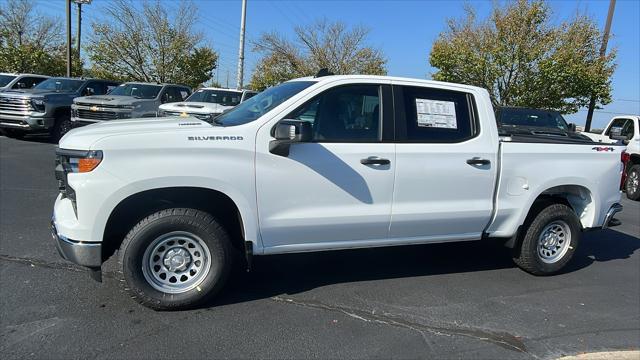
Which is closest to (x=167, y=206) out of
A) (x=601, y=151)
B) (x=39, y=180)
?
(x=601, y=151)

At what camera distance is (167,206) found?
Answer: 405 centimetres

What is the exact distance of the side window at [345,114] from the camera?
4316 mm

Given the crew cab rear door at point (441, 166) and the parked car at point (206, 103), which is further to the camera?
the parked car at point (206, 103)

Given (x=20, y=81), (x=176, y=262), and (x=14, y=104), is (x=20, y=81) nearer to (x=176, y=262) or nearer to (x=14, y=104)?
(x=14, y=104)

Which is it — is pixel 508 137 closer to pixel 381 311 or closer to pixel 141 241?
pixel 381 311

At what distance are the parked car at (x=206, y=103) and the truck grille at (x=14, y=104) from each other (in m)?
3.43

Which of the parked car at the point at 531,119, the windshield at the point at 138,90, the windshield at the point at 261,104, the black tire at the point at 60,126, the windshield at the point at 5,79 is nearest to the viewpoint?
the windshield at the point at 261,104

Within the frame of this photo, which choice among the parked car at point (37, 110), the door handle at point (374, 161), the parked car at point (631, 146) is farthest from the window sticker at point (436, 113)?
the parked car at point (37, 110)

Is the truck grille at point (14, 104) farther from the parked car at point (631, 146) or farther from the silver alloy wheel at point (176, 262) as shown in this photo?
the parked car at point (631, 146)

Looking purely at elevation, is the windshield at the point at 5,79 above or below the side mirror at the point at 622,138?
above

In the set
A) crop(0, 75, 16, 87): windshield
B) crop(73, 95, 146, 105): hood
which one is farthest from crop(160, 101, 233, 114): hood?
crop(0, 75, 16, 87): windshield

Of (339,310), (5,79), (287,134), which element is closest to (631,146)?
(339,310)

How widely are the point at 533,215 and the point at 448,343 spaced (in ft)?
7.33

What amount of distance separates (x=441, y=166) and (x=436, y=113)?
20.3 inches
